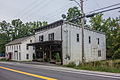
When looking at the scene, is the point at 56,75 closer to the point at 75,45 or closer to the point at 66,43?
the point at 66,43

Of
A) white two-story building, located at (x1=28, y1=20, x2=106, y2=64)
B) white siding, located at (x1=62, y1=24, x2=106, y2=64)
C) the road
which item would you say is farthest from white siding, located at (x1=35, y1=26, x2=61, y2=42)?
the road

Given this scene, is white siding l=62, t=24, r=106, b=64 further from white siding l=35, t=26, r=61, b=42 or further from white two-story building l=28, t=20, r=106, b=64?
white siding l=35, t=26, r=61, b=42

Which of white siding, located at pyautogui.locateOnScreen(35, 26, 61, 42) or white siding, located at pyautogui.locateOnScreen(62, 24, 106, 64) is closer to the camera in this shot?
white siding, located at pyautogui.locateOnScreen(62, 24, 106, 64)

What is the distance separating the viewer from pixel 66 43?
22.0m

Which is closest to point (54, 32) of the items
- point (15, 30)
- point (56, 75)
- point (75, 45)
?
point (75, 45)

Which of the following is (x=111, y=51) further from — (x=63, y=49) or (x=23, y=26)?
(x=23, y=26)

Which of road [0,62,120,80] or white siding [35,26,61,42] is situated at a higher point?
white siding [35,26,61,42]

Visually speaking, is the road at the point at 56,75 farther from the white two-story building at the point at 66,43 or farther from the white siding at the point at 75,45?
the white siding at the point at 75,45

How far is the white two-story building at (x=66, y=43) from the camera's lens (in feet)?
71.5

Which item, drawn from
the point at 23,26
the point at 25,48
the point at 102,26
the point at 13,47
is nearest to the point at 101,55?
the point at 102,26

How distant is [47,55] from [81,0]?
13629 mm

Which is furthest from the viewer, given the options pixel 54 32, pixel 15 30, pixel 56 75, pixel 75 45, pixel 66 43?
pixel 15 30

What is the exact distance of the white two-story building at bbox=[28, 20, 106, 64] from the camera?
858 inches

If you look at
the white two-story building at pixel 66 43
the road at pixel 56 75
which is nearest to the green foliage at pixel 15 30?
the white two-story building at pixel 66 43
